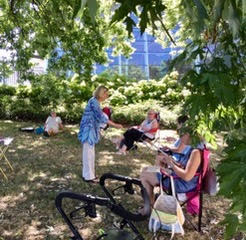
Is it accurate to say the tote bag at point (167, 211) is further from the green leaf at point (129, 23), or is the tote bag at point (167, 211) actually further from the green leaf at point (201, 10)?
the green leaf at point (201, 10)

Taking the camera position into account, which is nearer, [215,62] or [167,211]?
[215,62]

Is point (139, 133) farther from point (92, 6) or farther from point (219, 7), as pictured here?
point (92, 6)

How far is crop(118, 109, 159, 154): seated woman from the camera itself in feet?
22.1

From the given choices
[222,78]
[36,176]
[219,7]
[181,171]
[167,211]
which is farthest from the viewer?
[36,176]

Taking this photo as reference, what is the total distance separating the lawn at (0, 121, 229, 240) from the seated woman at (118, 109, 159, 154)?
47 centimetres

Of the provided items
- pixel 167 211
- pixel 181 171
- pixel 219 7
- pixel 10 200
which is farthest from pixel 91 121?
pixel 219 7

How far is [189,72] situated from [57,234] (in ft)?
10.5

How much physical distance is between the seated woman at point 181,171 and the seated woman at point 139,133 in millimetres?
1813

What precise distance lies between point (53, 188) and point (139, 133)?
1.69 m

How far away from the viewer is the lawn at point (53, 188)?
15.3 feet

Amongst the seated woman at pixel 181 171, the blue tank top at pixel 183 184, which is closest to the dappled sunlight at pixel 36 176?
the seated woman at pixel 181 171

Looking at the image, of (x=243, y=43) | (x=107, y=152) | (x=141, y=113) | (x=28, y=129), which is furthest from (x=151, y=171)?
(x=141, y=113)

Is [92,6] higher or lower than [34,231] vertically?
higher

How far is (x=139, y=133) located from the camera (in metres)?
6.81
